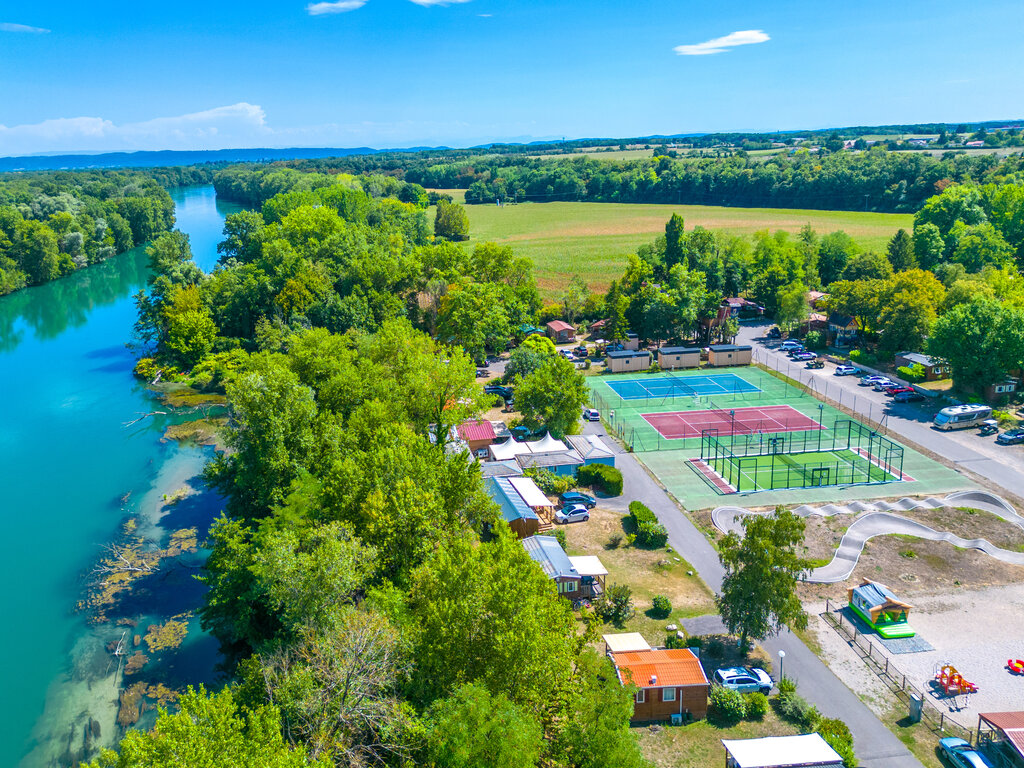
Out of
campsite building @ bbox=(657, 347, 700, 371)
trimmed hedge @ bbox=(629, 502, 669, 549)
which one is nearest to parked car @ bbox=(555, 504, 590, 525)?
trimmed hedge @ bbox=(629, 502, 669, 549)

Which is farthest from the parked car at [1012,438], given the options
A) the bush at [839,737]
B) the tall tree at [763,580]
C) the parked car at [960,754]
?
the bush at [839,737]

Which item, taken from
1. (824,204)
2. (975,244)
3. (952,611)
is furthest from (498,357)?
(824,204)

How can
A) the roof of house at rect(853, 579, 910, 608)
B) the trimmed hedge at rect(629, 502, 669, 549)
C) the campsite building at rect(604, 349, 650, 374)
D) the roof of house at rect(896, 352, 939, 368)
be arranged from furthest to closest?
the campsite building at rect(604, 349, 650, 374) < the roof of house at rect(896, 352, 939, 368) < the trimmed hedge at rect(629, 502, 669, 549) < the roof of house at rect(853, 579, 910, 608)

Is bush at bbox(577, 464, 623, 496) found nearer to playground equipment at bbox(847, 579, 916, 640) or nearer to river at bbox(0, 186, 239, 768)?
playground equipment at bbox(847, 579, 916, 640)

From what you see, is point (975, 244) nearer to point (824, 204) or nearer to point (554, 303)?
point (554, 303)

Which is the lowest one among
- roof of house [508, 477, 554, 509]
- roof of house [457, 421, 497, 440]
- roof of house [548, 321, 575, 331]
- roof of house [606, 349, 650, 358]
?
roof of house [508, 477, 554, 509]

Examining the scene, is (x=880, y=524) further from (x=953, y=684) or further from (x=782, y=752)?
(x=782, y=752)
